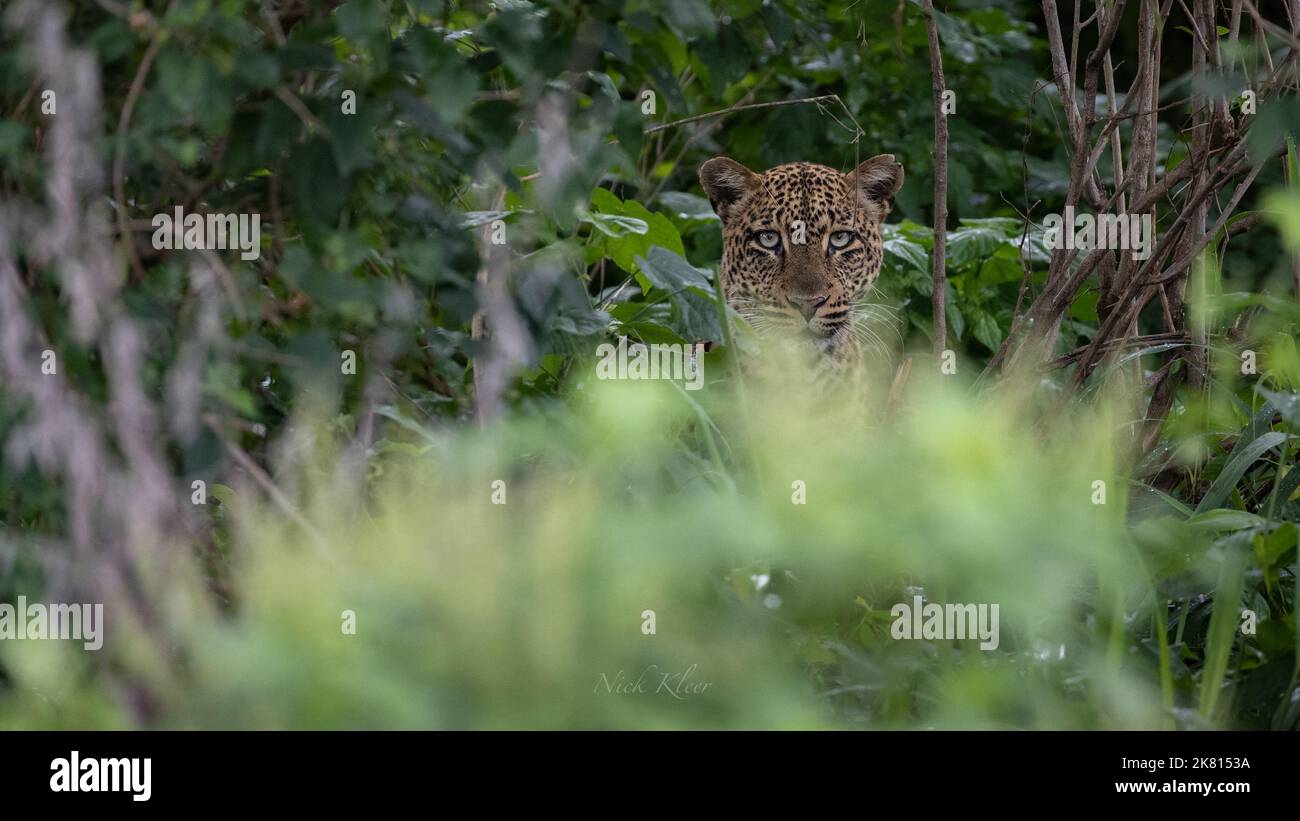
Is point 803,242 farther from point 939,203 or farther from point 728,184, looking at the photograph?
point 939,203

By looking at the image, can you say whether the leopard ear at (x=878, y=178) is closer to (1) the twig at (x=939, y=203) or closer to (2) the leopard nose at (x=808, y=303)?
(2) the leopard nose at (x=808, y=303)

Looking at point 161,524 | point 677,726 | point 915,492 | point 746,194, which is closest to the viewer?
point 677,726

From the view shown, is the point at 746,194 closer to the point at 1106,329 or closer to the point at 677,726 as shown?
the point at 1106,329

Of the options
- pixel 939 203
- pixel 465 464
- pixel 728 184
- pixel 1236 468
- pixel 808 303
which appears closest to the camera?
pixel 465 464

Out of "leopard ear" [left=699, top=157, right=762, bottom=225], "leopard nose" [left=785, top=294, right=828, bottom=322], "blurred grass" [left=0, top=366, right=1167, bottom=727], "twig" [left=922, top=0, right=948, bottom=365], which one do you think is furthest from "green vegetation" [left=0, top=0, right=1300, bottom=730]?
"leopard ear" [left=699, top=157, right=762, bottom=225]

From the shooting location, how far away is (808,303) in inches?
152

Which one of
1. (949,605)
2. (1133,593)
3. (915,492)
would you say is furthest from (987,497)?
(1133,593)

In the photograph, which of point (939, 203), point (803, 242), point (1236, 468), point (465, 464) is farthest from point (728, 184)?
point (465, 464)

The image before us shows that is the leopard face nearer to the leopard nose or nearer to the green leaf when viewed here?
the leopard nose

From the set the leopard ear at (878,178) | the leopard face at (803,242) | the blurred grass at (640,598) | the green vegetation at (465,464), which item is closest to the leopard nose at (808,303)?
the leopard face at (803,242)

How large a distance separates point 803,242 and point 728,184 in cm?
28
